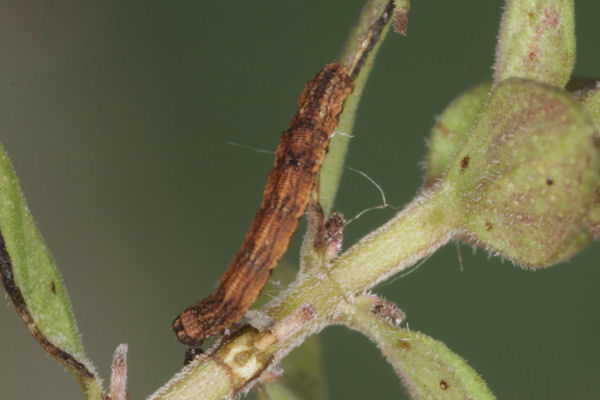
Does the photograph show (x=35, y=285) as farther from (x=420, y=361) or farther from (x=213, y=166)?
(x=213, y=166)

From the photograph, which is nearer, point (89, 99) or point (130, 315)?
point (130, 315)

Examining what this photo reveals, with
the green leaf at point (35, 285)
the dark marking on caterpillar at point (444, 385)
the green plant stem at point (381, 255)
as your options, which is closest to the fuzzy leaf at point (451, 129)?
the green plant stem at point (381, 255)

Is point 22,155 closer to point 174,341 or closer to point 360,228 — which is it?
point 174,341

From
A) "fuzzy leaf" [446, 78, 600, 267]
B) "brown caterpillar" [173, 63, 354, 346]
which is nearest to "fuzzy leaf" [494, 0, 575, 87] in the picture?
"fuzzy leaf" [446, 78, 600, 267]

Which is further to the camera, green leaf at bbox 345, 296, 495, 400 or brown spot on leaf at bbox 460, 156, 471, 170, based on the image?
brown spot on leaf at bbox 460, 156, 471, 170

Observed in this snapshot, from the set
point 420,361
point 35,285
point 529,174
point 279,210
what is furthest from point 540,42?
point 35,285

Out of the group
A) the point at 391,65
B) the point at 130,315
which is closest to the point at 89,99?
the point at 130,315

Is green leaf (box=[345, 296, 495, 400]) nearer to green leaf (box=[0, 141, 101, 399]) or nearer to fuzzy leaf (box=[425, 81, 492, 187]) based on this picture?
fuzzy leaf (box=[425, 81, 492, 187])
